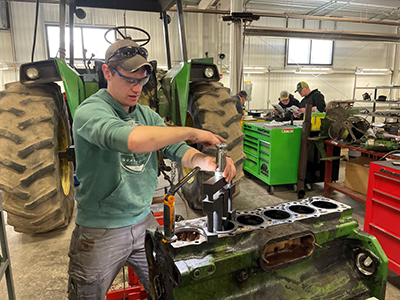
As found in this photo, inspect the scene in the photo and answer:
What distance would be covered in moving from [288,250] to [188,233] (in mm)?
422

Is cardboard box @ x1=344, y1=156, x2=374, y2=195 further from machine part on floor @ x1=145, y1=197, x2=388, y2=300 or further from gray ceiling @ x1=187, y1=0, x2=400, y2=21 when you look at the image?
gray ceiling @ x1=187, y1=0, x2=400, y2=21

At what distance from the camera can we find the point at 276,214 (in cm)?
138

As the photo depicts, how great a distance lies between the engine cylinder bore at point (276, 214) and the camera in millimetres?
1346

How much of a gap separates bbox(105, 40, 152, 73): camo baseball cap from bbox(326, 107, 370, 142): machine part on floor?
3.08 m

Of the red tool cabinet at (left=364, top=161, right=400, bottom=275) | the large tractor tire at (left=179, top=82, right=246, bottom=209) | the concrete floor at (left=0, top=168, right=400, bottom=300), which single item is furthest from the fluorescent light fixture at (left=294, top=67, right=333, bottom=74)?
the red tool cabinet at (left=364, top=161, right=400, bottom=275)

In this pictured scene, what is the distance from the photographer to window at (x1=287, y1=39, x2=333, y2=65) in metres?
11.4

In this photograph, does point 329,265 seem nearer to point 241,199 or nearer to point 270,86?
point 241,199

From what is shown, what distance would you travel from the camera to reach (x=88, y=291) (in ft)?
4.58

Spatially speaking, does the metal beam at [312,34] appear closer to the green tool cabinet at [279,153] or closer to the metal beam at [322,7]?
the metal beam at [322,7]

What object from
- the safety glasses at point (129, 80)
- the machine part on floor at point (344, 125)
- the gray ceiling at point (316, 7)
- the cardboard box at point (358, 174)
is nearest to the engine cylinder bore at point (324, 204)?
the safety glasses at point (129, 80)

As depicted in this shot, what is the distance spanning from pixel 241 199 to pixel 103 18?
8208 millimetres

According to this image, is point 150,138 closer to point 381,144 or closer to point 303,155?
point 381,144

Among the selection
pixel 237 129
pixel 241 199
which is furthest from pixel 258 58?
pixel 237 129

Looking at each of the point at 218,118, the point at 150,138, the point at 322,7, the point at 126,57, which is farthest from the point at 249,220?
the point at 322,7
